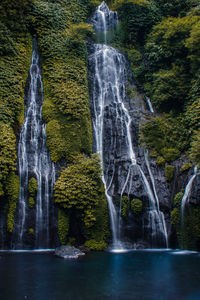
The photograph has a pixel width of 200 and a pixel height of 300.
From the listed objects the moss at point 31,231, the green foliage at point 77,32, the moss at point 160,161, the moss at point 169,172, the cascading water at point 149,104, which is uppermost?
the green foliage at point 77,32

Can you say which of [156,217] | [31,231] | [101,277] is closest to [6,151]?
[31,231]

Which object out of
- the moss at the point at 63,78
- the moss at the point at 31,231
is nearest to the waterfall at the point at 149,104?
the moss at the point at 63,78

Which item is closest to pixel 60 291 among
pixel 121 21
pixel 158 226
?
pixel 158 226

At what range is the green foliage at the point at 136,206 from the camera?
13.2m

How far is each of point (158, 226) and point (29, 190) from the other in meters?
6.98

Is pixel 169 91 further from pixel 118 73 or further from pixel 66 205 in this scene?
pixel 66 205

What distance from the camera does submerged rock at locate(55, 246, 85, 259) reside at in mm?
10483

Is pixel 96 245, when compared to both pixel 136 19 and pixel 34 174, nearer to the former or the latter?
pixel 34 174

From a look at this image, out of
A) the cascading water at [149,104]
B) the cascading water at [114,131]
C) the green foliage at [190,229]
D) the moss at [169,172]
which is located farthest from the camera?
the cascading water at [149,104]

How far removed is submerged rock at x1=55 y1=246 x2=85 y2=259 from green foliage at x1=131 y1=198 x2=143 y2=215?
3.61 m

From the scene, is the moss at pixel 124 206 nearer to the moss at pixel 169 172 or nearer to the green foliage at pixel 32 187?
the moss at pixel 169 172

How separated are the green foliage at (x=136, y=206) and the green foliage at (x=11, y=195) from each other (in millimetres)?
6048

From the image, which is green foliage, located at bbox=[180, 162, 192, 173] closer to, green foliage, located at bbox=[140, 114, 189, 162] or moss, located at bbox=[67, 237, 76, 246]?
green foliage, located at bbox=[140, 114, 189, 162]

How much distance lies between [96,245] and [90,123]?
7622 mm
